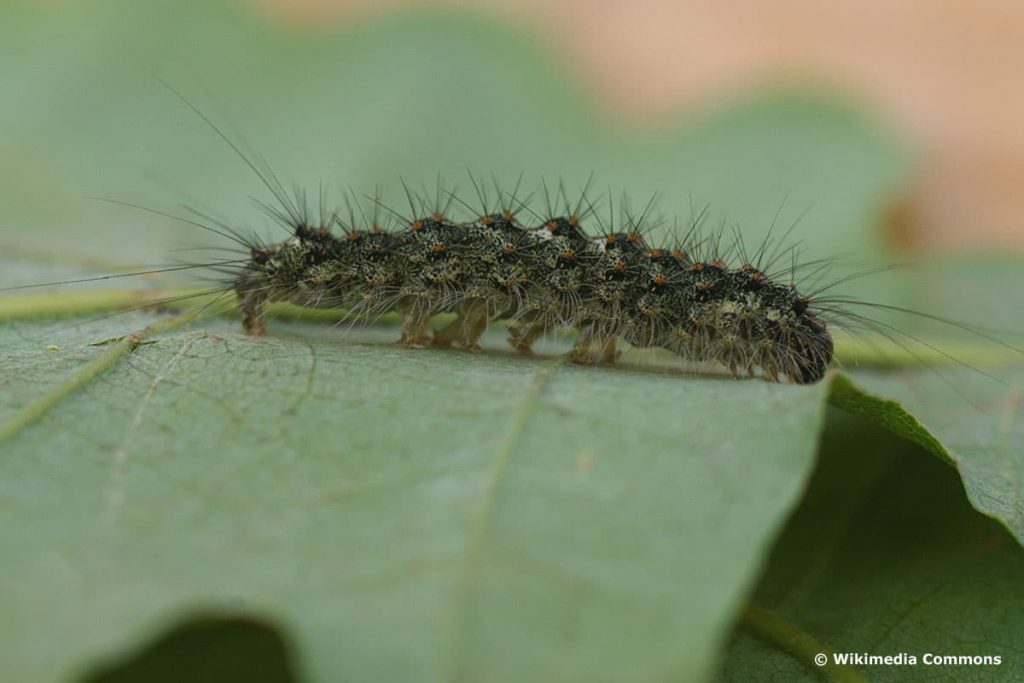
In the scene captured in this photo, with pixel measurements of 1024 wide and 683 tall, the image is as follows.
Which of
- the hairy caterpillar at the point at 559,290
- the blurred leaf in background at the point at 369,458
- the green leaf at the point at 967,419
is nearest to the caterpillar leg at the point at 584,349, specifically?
the hairy caterpillar at the point at 559,290

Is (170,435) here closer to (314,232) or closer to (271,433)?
(271,433)

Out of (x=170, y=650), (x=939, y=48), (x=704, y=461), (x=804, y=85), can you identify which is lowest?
(x=170, y=650)

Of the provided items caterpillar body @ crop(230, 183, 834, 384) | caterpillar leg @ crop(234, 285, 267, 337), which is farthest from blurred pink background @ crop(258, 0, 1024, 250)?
caterpillar leg @ crop(234, 285, 267, 337)

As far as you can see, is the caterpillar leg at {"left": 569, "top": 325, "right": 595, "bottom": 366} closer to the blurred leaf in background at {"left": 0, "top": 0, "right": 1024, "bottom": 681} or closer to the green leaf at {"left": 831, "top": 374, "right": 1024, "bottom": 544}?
the blurred leaf in background at {"left": 0, "top": 0, "right": 1024, "bottom": 681}

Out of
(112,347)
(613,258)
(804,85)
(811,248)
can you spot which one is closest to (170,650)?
(112,347)

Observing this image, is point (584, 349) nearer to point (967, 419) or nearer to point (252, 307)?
point (252, 307)

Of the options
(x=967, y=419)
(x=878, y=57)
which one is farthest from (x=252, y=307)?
(x=878, y=57)
